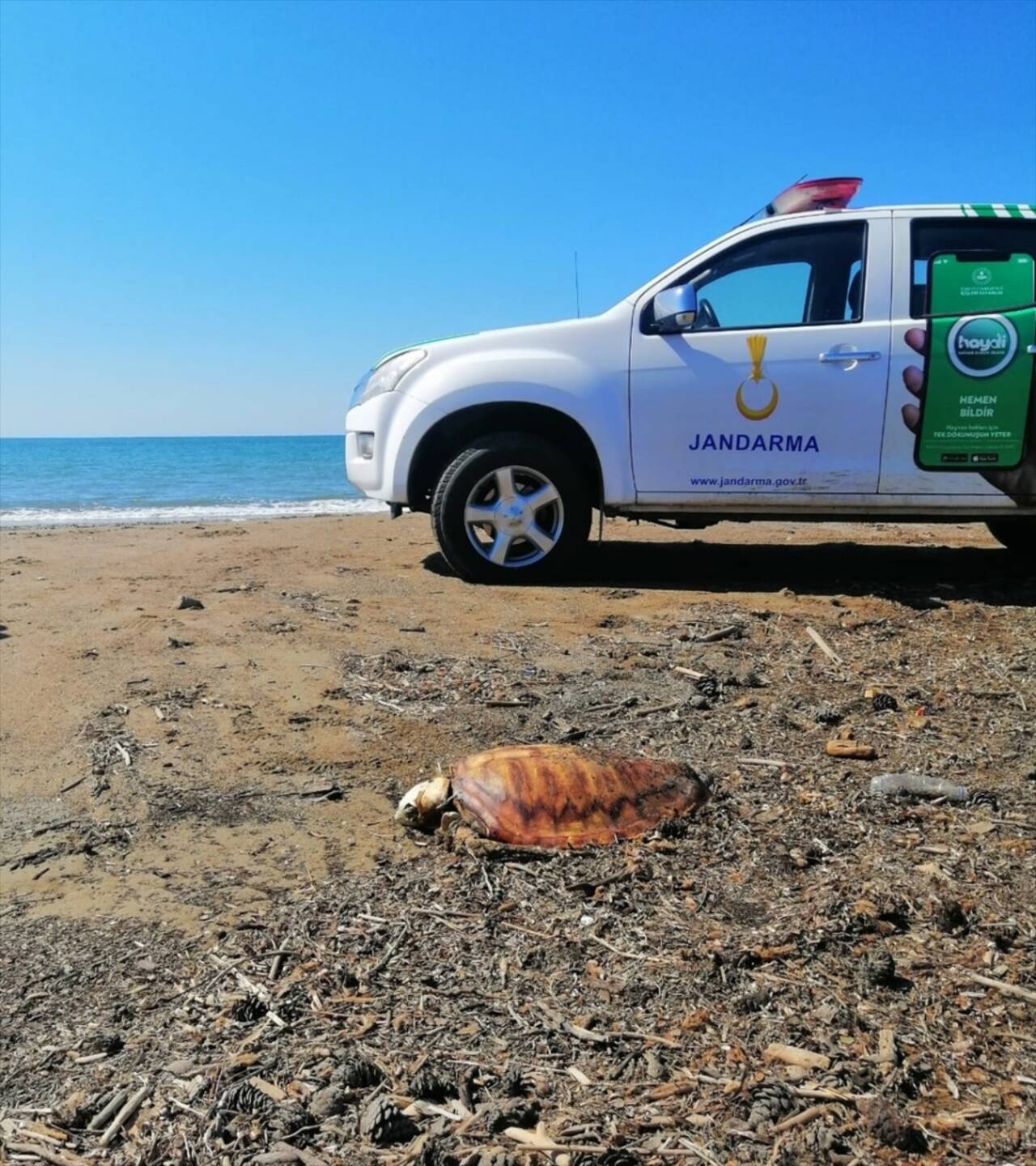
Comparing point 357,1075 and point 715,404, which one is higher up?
point 715,404

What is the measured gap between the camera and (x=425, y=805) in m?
A: 2.37

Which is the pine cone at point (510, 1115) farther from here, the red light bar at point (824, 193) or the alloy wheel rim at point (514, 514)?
the red light bar at point (824, 193)

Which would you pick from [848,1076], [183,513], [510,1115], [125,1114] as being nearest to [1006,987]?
[848,1076]

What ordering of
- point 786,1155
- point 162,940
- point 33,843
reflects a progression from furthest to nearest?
point 33,843 < point 162,940 < point 786,1155

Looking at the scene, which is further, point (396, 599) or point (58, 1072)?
point (396, 599)

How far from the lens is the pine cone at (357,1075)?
58.1 inches

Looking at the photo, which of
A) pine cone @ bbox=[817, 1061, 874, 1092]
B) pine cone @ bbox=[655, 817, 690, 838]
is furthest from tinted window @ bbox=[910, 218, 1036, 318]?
pine cone @ bbox=[817, 1061, 874, 1092]

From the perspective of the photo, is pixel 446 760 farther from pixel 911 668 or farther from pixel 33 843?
pixel 911 668

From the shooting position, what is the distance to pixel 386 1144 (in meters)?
1.37

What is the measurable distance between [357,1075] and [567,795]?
3.09ft

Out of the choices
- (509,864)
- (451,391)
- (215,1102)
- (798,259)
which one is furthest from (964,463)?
(215,1102)

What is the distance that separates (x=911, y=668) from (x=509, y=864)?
79.1 inches

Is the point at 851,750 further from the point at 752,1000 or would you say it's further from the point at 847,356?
the point at 847,356

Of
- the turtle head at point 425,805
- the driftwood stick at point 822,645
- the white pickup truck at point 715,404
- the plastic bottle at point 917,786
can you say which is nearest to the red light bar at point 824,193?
the white pickup truck at point 715,404
